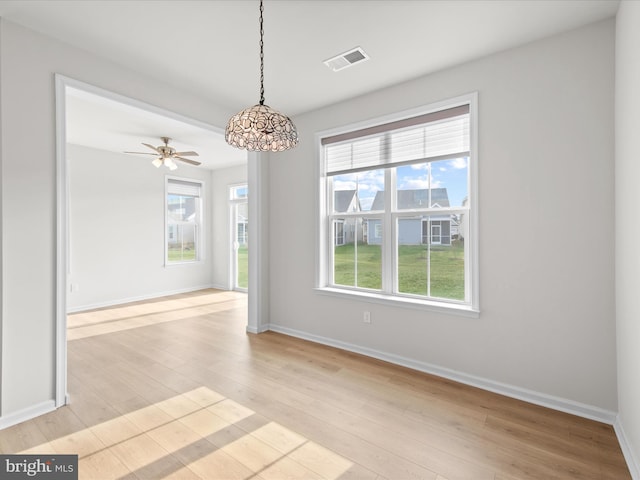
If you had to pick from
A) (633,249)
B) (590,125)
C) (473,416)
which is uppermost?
(590,125)

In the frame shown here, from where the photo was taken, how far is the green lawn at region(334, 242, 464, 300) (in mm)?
2982

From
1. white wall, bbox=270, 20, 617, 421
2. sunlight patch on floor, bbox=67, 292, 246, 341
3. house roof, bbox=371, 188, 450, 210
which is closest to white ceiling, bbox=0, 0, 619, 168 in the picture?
white wall, bbox=270, 20, 617, 421

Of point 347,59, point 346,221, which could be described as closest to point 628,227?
point 347,59

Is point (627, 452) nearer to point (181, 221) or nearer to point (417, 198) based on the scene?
point (417, 198)

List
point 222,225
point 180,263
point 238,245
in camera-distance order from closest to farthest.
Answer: point 180,263 < point 238,245 < point 222,225

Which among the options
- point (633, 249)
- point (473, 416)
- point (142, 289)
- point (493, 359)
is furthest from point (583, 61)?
point (142, 289)

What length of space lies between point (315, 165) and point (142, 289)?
4.61m

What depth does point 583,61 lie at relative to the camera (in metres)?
2.24

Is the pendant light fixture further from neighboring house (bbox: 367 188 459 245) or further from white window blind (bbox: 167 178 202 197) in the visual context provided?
white window blind (bbox: 167 178 202 197)

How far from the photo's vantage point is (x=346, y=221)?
12.2 ft

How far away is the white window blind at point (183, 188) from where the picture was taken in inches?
262

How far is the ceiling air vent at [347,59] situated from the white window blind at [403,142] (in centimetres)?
76

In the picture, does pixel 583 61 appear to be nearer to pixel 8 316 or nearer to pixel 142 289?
pixel 8 316

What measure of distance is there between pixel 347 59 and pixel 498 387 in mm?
3015
